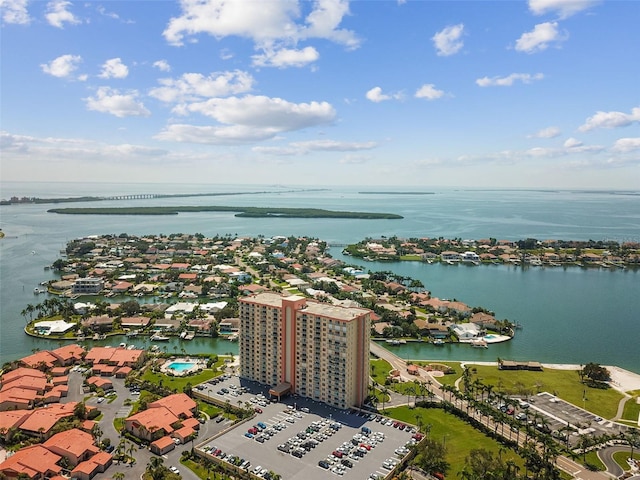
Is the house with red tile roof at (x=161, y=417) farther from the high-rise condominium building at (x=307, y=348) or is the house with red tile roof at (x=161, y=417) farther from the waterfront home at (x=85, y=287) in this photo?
the waterfront home at (x=85, y=287)

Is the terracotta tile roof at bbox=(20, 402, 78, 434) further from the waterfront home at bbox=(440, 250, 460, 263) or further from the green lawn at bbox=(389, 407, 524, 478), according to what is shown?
the waterfront home at bbox=(440, 250, 460, 263)

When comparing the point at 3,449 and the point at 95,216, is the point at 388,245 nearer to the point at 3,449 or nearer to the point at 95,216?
the point at 3,449

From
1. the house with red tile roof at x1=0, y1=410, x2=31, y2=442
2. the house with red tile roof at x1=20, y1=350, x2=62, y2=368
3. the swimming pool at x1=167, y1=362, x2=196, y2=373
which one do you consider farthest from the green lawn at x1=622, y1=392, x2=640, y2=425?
the house with red tile roof at x1=20, y1=350, x2=62, y2=368

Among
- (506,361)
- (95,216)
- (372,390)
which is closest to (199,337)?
(372,390)

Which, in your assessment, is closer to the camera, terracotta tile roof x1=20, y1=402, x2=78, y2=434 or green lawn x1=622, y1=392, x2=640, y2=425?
terracotta tile roof x1=20, y1=402, x2=78, y2=434

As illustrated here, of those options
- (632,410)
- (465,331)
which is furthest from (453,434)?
(465,331)

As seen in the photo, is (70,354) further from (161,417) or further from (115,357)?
(161,417)

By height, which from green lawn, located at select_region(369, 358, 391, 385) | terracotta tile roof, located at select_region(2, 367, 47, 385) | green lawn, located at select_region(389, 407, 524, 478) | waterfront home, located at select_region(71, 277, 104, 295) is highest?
waterfront home, located at select_region(71, 277, 104, 295)

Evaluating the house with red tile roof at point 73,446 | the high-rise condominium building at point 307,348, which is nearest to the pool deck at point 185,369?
the high-rise condominium building at point 307,348
